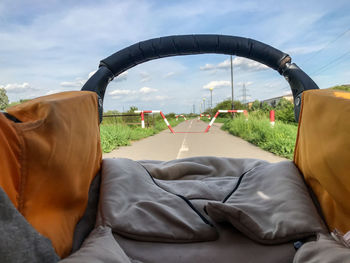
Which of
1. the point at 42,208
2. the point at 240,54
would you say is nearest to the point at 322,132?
the point at 240,54

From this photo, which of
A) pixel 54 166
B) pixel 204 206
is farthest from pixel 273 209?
pixel 54 166

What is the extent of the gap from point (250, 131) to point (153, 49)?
496 centimetres

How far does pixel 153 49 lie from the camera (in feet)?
3.94

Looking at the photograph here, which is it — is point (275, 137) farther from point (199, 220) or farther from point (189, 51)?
point (199, 220)

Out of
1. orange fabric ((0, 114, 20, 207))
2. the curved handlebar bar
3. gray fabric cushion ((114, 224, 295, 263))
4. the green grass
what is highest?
the curved handlebar bar

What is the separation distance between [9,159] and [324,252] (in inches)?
26.6

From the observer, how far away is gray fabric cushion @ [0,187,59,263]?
0.40 metres

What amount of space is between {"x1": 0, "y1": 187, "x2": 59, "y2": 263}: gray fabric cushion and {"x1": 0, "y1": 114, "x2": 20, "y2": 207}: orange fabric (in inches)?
2.8

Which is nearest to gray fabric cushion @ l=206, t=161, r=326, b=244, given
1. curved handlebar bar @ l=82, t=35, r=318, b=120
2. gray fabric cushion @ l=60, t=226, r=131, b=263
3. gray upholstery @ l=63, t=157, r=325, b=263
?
gray upholstery @ l=63, t=157, r=325, b=263

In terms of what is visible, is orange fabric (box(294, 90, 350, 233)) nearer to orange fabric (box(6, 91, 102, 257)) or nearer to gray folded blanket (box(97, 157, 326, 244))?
gray folded blanket (box(97, 157, 326, 244))

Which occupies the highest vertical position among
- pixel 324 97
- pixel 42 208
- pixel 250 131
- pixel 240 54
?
pixel 240 54

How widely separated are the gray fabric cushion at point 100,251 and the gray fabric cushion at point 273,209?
30 centimetres

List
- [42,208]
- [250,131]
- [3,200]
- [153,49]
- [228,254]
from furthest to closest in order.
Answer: [250,131] < [153,49] < [228,254] < [42,208] < [3,200]

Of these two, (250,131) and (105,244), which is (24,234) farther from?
(250,131)
